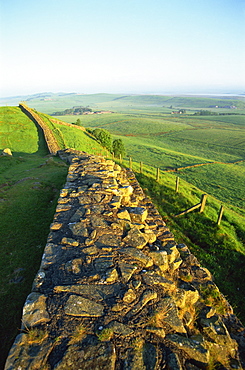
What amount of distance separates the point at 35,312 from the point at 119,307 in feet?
5.98

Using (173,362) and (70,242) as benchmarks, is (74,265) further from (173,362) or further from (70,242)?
(173,362)

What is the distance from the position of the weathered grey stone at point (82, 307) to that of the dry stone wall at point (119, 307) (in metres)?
0.02

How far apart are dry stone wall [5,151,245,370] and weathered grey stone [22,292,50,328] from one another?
0.02m

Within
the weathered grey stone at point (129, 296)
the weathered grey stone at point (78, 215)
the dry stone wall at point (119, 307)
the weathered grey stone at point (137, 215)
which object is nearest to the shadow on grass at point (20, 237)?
the dry stone wall at point (119, 307)

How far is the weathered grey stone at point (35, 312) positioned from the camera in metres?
4.17

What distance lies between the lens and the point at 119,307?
4461mm

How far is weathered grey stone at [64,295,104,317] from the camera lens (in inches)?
170

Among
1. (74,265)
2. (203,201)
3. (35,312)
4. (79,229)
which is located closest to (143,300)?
(74,265)

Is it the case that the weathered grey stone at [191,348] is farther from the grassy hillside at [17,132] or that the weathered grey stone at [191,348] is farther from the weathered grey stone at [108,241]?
the grassy hillside at [17,132]

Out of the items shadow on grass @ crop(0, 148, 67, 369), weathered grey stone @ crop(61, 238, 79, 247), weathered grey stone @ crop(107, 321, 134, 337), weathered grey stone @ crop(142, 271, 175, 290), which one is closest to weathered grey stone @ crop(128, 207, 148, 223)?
weathered grey stone @ crop(61, 238, 79, 247)

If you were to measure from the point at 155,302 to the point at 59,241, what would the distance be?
Answer: 3.60 metres

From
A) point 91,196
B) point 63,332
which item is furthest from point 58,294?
point 91,196

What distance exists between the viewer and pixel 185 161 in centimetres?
4744

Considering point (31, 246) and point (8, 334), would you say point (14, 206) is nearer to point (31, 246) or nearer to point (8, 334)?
point (31, 246)
